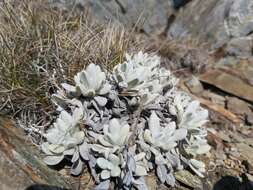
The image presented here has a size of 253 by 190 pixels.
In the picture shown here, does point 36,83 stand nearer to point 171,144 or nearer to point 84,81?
point 84,81

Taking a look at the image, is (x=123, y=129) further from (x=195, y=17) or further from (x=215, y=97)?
(x=195, y=17)

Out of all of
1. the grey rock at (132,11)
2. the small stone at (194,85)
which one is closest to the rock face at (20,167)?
the small stone at (194,85)

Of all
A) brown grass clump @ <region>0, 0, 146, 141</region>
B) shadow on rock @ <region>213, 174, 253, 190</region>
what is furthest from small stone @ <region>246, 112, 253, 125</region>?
brown grass clump @ <region>0, 0, 146, 141</region>

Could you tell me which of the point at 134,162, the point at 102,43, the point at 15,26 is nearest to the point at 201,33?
the point at 102,43

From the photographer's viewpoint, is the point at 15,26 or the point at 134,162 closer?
the point at 134,162

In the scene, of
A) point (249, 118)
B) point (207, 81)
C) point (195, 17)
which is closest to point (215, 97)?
A: point (207, 81)

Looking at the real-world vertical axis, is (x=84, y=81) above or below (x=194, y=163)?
above

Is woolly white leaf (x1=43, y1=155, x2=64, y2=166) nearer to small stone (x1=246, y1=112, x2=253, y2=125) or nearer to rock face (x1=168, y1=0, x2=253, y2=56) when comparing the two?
small stone (x1=246, y1=112, x2=253, y2=125)
